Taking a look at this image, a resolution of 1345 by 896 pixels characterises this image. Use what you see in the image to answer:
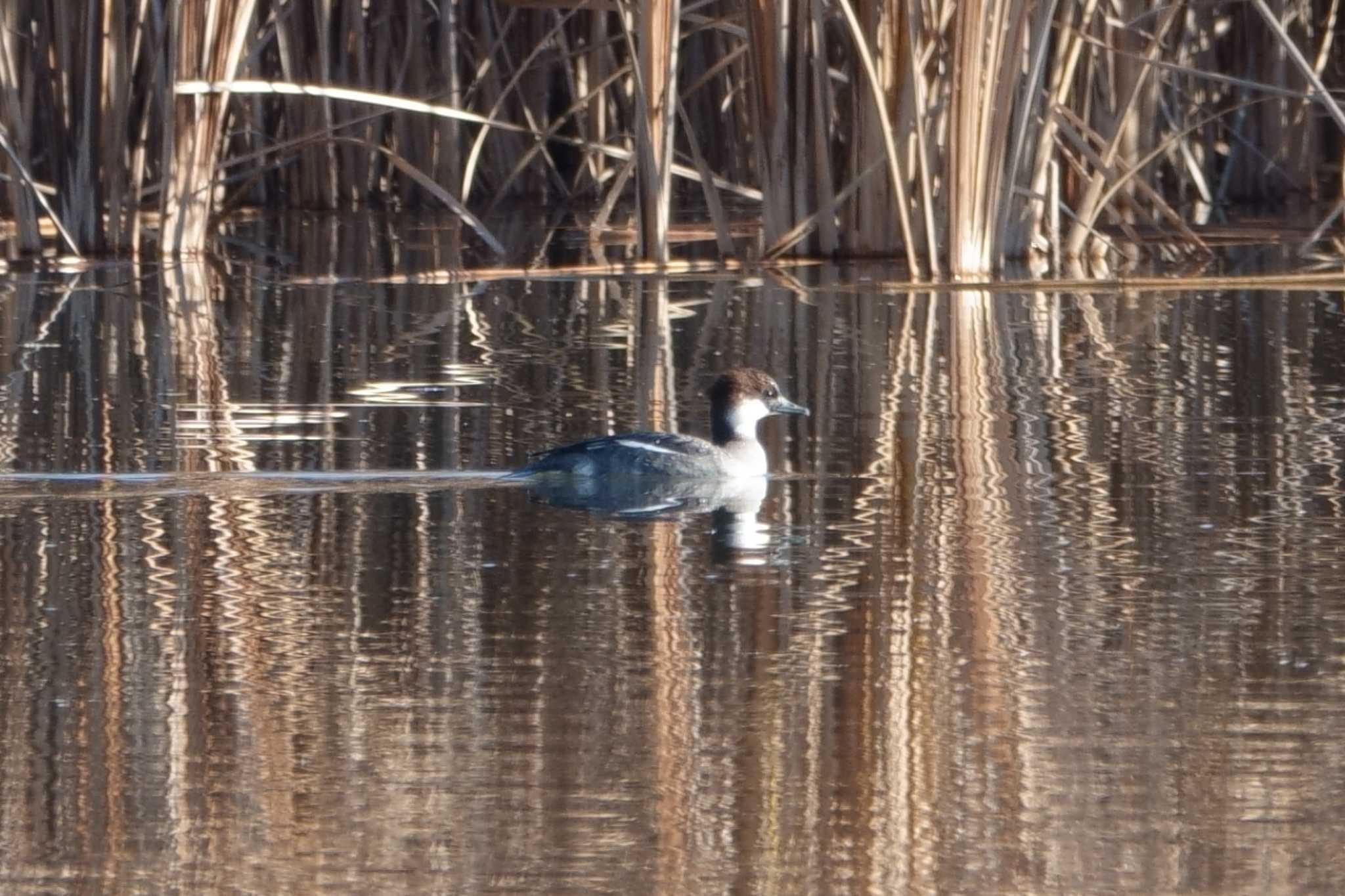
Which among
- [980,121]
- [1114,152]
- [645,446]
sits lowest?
[645,446]

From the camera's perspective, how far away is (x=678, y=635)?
4.34 meters

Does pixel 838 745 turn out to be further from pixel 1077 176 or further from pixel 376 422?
pixel 1077 176

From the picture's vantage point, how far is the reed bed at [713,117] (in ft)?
31.4

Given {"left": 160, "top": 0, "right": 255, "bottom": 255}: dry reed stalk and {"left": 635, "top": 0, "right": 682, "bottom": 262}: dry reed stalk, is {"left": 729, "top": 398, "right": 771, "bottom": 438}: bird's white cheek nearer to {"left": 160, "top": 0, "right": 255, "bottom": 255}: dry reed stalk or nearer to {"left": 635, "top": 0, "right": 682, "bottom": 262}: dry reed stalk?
{"left": 635, "top": 0, "right": 682, "bottom": 262}: dry reed stalk

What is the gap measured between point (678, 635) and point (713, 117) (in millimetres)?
10662

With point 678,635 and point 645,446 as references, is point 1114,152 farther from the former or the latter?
point 678,635

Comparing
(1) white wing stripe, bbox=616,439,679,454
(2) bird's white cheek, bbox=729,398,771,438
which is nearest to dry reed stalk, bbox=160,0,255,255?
(2) bird's white cheek, bbox=729,398,771,438

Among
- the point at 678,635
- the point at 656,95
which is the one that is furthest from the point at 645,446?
the point at 656,95

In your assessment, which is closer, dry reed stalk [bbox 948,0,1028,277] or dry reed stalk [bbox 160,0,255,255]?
dry reed stalk [bbox 948,0,1028,277]

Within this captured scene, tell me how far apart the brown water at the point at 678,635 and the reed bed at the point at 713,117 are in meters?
1.70

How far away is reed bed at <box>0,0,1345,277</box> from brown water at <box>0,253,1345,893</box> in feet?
5.57

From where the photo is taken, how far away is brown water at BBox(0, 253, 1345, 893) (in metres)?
3.26

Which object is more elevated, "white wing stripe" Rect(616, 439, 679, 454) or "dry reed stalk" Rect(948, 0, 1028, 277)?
"dry reed stalk" Rect(948, 0, 1028, 277)

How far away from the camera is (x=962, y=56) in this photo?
9.16 meters
